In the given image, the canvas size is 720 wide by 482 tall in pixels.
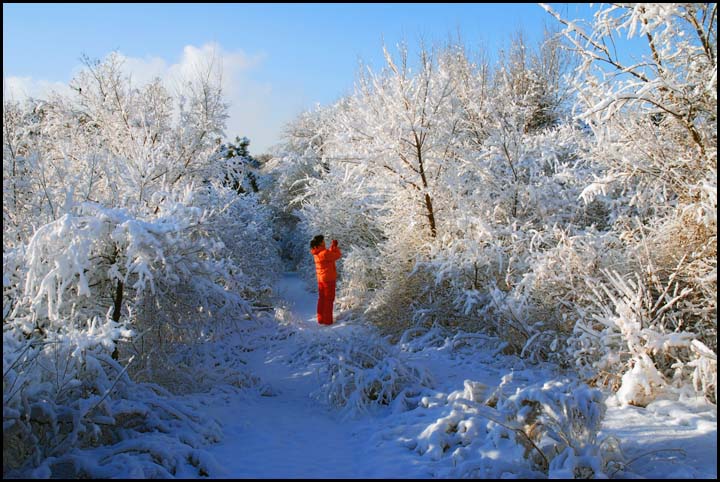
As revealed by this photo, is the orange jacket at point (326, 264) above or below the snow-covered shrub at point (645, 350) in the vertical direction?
above

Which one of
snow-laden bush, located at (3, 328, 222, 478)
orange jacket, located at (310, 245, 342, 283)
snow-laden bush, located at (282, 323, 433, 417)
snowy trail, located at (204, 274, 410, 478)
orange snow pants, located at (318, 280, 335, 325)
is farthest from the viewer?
orange snow pants, located at (318, 280, 335, 325)

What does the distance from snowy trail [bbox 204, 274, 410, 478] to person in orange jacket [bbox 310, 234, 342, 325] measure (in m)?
3.26

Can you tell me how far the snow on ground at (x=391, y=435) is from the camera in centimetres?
372

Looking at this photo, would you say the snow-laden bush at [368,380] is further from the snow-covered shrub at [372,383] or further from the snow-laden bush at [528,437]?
the snow-laden bush at [528,437]

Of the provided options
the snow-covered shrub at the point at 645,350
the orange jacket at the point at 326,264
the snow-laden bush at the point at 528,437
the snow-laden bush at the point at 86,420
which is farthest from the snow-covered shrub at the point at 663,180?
the orange jacket at the point at 326,264

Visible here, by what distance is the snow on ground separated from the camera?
3.72 m

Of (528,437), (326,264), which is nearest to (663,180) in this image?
(528,437)

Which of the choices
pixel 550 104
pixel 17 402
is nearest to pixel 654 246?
pixel 17 402

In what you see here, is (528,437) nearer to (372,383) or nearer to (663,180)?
(372,383)

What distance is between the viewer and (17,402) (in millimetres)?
3521

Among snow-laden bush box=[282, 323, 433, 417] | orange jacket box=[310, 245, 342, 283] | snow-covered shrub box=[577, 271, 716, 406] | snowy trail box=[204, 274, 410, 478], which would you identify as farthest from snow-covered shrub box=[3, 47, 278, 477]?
snow-covered shrub box=[577, 271, 716, 406]

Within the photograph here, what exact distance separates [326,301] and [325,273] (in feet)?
2.26

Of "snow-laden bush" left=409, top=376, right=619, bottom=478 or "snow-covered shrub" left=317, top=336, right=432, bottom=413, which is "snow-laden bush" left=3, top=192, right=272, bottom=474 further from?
"snow-laden bush" left=409, top=376, right=619, bottom=478

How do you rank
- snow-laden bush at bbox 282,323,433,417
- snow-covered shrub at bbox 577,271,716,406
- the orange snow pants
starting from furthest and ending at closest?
the orange snow pants
snow-laden bush at bbox 282,323,433,417
snow-covered shrub at bbox 577,271,716,406
